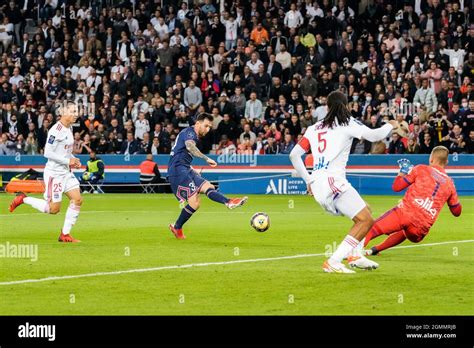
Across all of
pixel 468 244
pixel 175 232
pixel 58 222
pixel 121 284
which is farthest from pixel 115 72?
pixel 121 284

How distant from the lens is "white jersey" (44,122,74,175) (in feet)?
60.7

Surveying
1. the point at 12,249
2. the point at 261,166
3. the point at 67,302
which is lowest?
the point at 261,166

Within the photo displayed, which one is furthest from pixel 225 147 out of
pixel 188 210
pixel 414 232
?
pixel 414 232

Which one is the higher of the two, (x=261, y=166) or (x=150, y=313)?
(x=150, y=313)

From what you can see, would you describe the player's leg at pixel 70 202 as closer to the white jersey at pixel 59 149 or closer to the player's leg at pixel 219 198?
the white jersey at pixel 59 149

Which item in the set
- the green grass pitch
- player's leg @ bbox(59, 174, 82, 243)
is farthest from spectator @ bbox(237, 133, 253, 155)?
player's leg @ bbox(59, 174, 82, 243)

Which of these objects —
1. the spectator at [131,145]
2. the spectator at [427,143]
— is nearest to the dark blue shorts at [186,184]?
the spectator at [427,143]

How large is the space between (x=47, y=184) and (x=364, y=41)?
20.5 meters

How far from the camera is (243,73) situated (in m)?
38.6

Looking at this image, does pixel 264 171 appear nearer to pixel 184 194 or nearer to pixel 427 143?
pixel 427 143

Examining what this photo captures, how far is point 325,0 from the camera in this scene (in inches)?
1542

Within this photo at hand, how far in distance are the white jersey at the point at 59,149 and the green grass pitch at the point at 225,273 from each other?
132 centimetres

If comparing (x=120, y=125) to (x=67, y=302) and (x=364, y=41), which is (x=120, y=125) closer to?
(x=364, y=41)

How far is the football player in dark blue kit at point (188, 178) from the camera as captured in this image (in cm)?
1933
